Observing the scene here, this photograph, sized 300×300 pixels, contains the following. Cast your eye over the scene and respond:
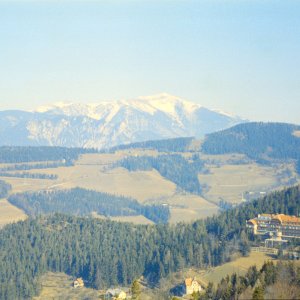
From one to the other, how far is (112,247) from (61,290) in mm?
19419

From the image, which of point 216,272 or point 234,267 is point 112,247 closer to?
point 216,272

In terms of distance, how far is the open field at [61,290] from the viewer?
11488 cm

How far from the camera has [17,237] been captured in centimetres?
14925

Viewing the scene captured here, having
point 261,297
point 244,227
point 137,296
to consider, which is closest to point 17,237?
point 244,227

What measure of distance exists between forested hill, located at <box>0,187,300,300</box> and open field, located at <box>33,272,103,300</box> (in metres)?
1.56

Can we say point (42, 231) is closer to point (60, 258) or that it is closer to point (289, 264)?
point (60, 258)

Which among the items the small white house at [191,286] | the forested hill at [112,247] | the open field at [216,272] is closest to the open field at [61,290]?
the forested hill at [112,247]

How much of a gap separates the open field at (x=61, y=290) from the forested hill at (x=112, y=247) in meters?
1.56

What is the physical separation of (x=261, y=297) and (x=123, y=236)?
75077 millimetres

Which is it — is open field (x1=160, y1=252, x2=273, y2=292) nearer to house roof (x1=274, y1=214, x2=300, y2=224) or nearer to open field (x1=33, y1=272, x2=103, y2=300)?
open field (x1=33, y1=272, x2=103, y2=300)

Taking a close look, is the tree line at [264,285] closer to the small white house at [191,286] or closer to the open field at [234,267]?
the small white house at [191,286]

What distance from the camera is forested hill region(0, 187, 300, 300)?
12031 centimetres

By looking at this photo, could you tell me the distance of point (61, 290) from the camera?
120312 mm

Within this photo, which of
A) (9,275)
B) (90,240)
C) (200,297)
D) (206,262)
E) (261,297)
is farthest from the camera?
(90,240)
